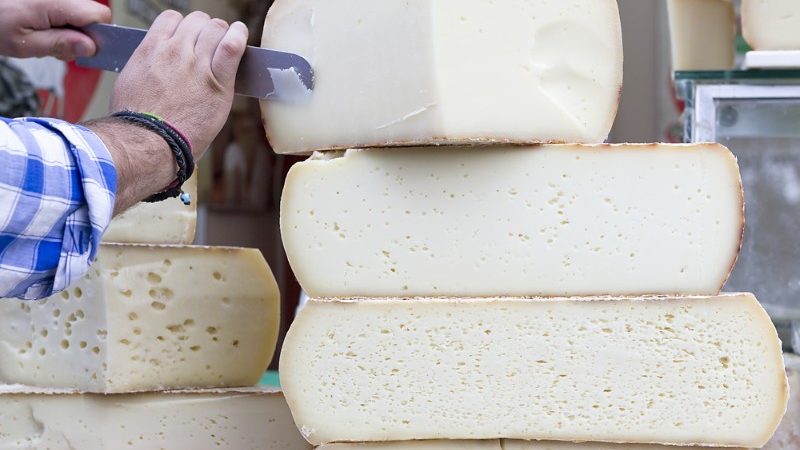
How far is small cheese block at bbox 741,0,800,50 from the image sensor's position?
1.71 metres

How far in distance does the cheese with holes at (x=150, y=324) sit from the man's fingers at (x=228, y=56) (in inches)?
15.9

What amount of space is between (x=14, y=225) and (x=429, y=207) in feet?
1.87

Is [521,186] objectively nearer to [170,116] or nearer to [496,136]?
[496,136]

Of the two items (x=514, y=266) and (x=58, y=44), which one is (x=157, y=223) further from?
(x=514, y=266)

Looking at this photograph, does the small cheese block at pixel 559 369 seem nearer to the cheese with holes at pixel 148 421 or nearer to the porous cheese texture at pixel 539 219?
the porous cheese texture at pixel 539 219

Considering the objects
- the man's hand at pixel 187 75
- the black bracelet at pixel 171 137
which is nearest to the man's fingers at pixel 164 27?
the man's hand at pixel 187 75

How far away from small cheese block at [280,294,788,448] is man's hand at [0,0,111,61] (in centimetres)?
56

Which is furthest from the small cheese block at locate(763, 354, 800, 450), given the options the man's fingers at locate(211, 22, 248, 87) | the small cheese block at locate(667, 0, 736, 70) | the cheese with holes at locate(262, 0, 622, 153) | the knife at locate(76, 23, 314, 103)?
the man's fingers at locate(211, 22, 248, 87)

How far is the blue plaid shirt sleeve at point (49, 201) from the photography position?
1134 mm

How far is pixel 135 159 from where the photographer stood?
127 centimetres

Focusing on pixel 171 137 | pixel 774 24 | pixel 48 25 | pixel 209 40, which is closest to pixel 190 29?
pixel 209 40

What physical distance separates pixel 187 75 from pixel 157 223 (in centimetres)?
45

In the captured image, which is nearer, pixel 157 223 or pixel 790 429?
pixel 790 429

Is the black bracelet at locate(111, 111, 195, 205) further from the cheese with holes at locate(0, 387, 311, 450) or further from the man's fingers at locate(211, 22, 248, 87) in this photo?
the cheese with holes at locate(0, 387, 311, 450)
